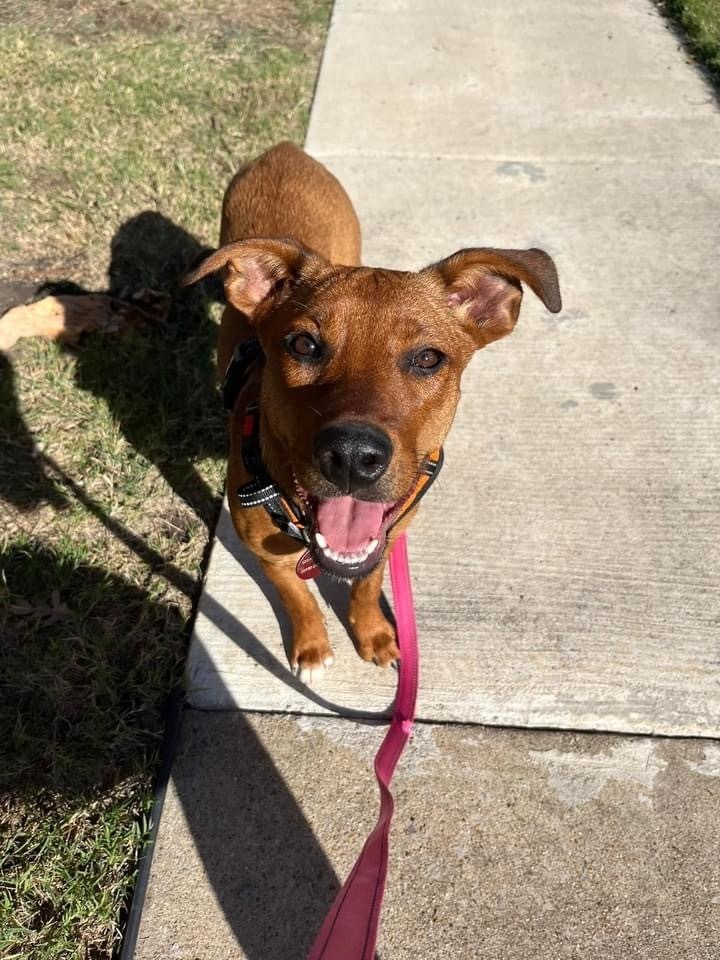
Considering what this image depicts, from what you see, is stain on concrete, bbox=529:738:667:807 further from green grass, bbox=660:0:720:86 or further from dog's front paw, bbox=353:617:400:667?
green grass, bbox=660:0:720:86

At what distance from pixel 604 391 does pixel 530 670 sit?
6.00 feet

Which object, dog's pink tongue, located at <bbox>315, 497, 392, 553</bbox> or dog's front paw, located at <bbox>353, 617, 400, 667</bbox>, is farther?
dog's front paw, located at <bbox>353, 617, 400, 667</bbox>

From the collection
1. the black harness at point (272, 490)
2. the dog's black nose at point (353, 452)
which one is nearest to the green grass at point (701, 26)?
the black harness at point (272, 490)

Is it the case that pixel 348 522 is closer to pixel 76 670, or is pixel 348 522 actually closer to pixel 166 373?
pixel 76 670

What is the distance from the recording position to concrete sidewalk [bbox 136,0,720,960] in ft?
8.50

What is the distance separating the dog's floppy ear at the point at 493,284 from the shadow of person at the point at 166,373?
1.70 metres

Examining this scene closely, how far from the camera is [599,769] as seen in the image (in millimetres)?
2889

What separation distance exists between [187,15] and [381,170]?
3.51 metres

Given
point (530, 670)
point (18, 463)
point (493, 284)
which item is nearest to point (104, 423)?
point (18, 463)

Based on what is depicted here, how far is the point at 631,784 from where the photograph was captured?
285 centimetres

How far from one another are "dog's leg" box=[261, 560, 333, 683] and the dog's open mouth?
651 mm

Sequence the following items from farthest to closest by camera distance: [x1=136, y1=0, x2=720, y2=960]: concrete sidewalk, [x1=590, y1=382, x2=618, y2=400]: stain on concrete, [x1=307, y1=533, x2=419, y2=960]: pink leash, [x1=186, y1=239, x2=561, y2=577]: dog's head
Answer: [x1=590, y1=382, x2=618, y2=400]: stain on concrete, [x1=136, y1=0, x2=720, y2=960]: concrete sidewalk, [x1=186, y1=239, x2=561, y2=577]: dog's head, [x1=307, y1=533, x2=419, y2=960]: pink leash

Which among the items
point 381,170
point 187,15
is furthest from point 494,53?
point 187,15

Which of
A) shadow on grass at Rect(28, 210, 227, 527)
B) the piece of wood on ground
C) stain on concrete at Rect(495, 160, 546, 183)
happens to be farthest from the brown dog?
stain on concrete at Rect(495, 160, 546, 183)
